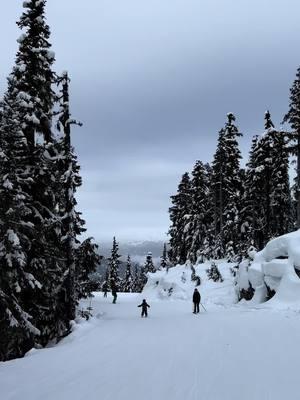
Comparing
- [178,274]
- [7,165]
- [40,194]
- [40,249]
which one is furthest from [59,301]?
[178,274]

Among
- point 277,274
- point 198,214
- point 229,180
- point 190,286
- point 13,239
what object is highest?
point 229,180

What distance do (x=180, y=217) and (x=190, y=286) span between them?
22.3 metres

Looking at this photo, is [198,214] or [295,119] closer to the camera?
[295,119]

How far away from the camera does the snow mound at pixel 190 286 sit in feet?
104

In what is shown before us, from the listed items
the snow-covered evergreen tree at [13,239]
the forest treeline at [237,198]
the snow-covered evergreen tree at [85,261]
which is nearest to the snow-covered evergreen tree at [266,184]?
the forest treeline at [237,198]

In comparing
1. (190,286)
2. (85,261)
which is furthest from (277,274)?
(190,286)

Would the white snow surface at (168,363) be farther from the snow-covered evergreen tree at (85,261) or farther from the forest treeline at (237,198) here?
the forest treeline at (237,198)

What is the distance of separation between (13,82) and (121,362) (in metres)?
12.6

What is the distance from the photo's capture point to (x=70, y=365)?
38.7 feet

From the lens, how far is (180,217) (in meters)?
59.3

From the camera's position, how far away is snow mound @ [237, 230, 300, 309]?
2277 cm

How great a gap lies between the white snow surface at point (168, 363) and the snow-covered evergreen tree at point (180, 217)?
118 feet

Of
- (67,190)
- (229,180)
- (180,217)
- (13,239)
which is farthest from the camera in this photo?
(180,217)

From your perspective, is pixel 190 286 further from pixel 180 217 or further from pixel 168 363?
pixel 168 363
